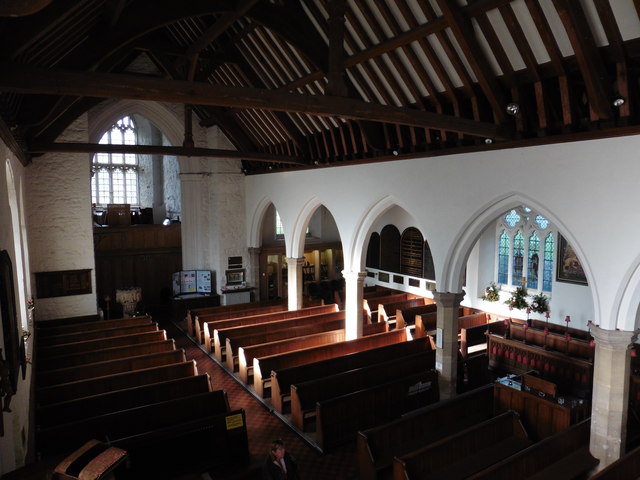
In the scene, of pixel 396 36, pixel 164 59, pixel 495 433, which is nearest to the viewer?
pixel 495 433

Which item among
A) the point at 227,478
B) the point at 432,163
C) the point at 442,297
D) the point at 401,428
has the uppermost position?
the point at 432,163

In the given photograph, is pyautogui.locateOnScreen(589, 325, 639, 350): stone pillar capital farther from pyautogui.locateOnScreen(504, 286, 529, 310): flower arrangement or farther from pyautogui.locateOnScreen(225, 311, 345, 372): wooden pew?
pyautogui.locateOnScreen(225, 311, 345, 372): wooden pew

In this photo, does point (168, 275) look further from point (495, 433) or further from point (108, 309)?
point (495, 433)

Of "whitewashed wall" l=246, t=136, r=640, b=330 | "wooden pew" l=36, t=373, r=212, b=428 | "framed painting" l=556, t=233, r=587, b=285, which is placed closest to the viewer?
"whitewashed wall" l=246, t=136, r=640, b=330

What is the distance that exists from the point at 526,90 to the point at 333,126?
4.52 metres

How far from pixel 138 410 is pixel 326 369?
3.30 m

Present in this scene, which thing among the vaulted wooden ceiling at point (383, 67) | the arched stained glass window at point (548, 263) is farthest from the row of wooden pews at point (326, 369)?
the arched stained glass window at point (548, 263)

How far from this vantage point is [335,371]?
8602 millimetres

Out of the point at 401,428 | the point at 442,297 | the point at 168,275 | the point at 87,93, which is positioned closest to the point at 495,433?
the point at 401,428

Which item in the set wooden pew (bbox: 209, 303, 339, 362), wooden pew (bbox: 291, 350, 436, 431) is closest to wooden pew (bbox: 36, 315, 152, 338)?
wooden pew (bbox: 209, 303, 339, 362)

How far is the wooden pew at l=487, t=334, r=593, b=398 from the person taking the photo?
9.00 m

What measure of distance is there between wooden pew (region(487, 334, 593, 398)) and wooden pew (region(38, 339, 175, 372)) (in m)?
6.86

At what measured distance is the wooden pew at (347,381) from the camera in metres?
7.48

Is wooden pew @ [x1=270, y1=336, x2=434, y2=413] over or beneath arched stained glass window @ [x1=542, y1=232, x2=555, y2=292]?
beneath
